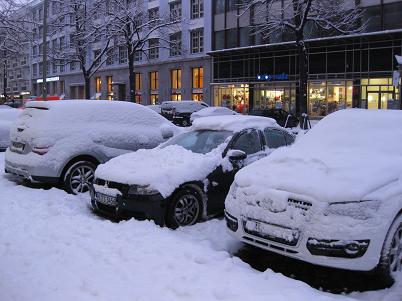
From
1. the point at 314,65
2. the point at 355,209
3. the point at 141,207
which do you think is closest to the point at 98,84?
the point at 314,65

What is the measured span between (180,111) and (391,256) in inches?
1136

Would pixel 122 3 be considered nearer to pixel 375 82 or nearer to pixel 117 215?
pixel 375 82

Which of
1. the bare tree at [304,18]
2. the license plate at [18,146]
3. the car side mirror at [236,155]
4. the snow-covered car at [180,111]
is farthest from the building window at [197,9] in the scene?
the car side mirror at [236,155]

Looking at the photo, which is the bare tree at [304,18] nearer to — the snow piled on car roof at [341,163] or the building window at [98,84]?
the snow piled on car roof at [341,163]

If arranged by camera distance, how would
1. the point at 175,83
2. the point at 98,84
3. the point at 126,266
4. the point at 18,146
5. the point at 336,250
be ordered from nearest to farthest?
the point at 336,250
the point at 126,266
the point at 18,146
the point at 175,83
the point at 98,84

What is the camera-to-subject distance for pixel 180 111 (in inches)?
1305

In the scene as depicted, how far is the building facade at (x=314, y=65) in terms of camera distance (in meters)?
33.3

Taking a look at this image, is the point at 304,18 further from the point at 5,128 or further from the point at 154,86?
the point at 154,86

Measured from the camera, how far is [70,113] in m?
9.01

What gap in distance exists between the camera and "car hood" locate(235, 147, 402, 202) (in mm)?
4668

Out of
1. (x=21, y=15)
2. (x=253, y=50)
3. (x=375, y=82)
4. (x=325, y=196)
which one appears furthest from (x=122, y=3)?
(x=325, y=196)

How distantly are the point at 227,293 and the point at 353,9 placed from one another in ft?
107

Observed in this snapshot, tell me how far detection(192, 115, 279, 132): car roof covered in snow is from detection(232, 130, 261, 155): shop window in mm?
118

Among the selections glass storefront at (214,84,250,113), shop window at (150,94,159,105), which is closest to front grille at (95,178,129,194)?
glass storefront at (214,84,250,113)
